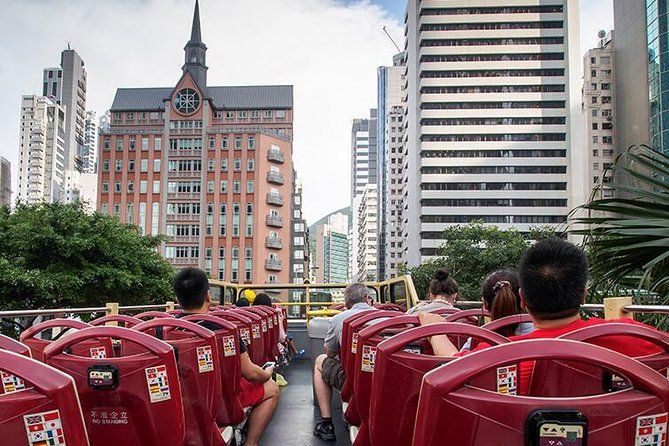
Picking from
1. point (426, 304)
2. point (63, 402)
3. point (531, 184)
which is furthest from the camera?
point (531, 184)

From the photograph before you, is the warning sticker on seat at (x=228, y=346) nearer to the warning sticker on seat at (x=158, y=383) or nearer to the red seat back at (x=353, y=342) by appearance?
the red seat back at (x=353, y=342)

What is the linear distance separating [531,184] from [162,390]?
74.3 m

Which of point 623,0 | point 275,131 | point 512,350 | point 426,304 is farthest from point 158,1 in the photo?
point 623,0

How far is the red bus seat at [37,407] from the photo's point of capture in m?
1.49

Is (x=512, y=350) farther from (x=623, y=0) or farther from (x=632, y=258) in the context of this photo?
(x=623, y=0)

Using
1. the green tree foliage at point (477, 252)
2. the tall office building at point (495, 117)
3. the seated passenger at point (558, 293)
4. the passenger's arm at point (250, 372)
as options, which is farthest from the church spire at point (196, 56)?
the seated passenger at point (558, 293)

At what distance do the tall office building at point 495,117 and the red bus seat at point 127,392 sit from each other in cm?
6949

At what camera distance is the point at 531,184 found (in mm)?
72500

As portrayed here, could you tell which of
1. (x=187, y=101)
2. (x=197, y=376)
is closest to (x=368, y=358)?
(x=197, y=376)

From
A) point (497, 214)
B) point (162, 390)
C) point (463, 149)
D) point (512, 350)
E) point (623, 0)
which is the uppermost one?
point (623, 0)

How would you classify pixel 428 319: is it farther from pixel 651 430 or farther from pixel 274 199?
pixel 274 199

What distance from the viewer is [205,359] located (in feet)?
9.56

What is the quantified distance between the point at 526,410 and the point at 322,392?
3833 mm

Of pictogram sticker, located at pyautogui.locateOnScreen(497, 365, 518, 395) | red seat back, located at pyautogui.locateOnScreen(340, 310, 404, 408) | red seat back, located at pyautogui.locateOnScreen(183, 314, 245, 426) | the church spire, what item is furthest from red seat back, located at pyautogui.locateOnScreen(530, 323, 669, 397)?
the church spire
